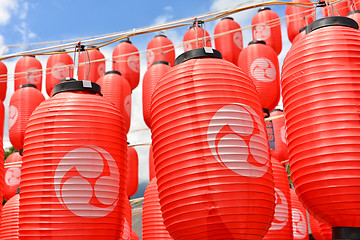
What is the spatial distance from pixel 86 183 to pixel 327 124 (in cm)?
135

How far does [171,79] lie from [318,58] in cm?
85

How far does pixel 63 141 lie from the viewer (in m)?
2.15

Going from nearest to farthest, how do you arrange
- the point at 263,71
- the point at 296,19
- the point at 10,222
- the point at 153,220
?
the point at 153,220
the point at 10,222
the point at 263,71
the point at 296,19

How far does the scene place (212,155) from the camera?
193 centimetres

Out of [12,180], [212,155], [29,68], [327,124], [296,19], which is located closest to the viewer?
[212,155]

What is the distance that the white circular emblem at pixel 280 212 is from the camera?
3544mm

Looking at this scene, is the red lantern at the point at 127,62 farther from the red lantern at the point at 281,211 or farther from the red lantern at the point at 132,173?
the red lantern at the point at 281,211

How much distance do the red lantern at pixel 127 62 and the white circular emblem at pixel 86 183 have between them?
383 cm

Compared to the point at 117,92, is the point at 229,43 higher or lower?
higher

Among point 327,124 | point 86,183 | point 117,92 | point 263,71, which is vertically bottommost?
point 86,183

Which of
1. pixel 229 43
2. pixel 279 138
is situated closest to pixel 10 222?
pixel 229 43

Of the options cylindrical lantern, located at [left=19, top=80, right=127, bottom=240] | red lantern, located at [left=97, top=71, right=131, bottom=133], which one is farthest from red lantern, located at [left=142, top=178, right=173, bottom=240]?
red lantern, located at [left=97, top=71, right=131, bottom=133]

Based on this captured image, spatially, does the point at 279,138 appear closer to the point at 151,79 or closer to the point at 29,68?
the point at 151,79

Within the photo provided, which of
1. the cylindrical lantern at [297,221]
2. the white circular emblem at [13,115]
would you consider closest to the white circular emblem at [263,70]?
the cylindrical lantern at [297,221]
